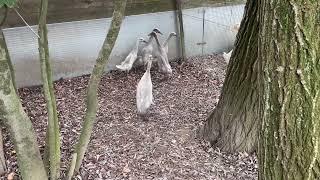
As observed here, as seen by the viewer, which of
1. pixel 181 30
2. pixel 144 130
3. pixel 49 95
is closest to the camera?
pixel 49 95

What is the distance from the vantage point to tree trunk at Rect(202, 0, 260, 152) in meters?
2.74

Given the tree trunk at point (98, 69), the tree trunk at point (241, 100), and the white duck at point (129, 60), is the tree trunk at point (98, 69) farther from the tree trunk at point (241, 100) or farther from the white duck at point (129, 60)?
the white duck at point (129, 60)

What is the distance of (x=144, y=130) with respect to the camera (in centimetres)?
329

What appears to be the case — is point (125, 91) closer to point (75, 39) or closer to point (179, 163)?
point (75, 39)

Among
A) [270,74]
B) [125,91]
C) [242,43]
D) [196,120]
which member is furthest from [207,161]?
[270,74]

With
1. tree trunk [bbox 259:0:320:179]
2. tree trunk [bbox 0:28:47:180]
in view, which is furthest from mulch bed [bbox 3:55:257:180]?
tree trunk [bbox 259:0:320:179]

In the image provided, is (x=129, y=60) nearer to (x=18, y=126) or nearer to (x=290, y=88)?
(x=18, y=126)

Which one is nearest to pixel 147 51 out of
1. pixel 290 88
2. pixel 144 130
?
pixel 144 130

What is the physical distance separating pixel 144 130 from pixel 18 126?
119 cm

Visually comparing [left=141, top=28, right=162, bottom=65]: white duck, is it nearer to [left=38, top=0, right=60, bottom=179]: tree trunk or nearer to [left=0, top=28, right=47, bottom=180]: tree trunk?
[left=38, top=0, right=60, bottom=179]: tree trunk

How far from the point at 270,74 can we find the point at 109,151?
167 centimetres

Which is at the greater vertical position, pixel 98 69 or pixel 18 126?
pixel 98 69

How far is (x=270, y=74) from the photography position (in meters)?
1.64

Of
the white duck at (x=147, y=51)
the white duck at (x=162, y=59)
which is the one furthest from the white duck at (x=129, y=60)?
the white duck at (x=162, y=59)
